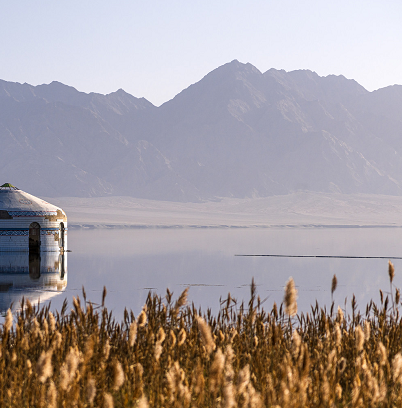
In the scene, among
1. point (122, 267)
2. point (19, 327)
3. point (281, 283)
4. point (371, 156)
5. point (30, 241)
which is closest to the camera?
point (19, 327)

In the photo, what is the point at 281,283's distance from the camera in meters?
16.8

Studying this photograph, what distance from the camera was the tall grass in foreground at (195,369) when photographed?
9.11ft

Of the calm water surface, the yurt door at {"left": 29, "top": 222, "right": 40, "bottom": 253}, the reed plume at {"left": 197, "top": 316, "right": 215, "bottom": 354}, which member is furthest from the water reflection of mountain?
the reed plume at {"left": 197, "top": 316, "right": 215, "bottom": 354}

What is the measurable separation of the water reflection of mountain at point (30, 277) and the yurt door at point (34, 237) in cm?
160

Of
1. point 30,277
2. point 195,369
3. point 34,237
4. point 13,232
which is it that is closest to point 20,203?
point 13,232

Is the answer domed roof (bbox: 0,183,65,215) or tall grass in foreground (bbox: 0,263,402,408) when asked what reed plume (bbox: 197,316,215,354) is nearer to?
tall grass in foreground (bbox: 0,263,402,408)

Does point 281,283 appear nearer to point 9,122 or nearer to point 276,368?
point 276,368

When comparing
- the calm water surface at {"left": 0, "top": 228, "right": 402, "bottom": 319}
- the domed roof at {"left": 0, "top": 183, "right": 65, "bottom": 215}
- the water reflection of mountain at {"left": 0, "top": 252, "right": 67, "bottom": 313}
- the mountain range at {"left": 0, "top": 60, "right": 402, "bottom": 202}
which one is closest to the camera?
the water reflection of mountain at {"left": 0, "top": 252, "right": 67, "bottom": 313}

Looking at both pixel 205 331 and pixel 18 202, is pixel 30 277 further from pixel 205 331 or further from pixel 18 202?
pixel 205 331

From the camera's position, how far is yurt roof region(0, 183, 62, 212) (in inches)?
1020

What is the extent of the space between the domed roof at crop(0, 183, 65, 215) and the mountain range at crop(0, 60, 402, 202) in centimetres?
11219

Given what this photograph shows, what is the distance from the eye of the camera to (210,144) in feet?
543

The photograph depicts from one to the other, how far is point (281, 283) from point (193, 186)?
128m

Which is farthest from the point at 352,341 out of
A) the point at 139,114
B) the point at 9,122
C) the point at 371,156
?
the point at 139,114
